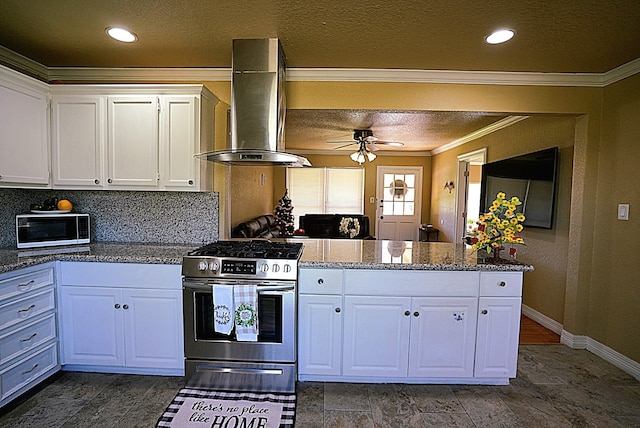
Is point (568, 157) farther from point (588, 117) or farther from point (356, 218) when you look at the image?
point (356, 218)

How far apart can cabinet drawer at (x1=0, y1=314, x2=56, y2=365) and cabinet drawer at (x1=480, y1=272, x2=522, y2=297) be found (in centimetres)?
302

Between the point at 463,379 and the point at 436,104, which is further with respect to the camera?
the point at 436,104

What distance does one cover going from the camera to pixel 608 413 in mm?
2158

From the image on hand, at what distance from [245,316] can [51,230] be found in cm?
170

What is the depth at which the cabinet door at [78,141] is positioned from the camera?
8.69ft

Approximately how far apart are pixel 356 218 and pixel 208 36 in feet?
15.6

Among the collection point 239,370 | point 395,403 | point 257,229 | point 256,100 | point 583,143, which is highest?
point 256,100

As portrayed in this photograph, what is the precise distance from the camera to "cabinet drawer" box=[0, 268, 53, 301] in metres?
2.03

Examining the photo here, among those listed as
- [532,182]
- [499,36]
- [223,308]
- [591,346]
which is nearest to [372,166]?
[532,182]

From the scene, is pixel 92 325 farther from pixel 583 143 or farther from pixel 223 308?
pixel 583 143

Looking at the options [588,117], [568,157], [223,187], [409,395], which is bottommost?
[409,395]

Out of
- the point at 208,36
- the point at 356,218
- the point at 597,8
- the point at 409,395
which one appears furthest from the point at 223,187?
the point at 356,218

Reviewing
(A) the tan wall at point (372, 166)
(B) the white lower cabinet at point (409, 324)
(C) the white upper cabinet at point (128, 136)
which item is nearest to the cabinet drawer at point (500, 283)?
(B) the white lower cabinet at point (409, 324)

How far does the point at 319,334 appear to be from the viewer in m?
2.36
